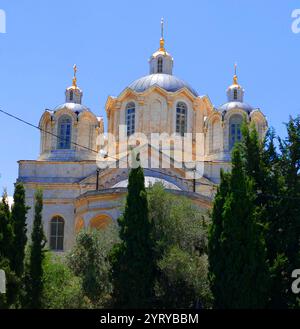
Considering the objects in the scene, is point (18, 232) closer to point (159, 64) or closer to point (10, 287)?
point (10, 287)

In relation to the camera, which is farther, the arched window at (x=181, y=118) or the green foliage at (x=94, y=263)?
the arched window at (x=181, y=118)

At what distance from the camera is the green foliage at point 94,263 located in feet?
83.8

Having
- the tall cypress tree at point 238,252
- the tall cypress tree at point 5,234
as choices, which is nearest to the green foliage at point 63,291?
the tall cypress tree at point 5,234

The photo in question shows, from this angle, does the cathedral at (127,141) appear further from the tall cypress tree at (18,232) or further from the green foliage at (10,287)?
the green foliage at (10,287)

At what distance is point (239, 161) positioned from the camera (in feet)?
81.2

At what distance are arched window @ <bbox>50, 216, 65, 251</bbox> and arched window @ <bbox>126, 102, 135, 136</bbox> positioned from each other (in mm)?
5852

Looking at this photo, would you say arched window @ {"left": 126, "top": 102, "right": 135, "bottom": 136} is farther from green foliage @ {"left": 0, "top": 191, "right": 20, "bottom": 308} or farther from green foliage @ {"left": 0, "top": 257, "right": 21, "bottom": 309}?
green foliage @ {"left": 0, "top": 257, "right": 21, "bottom": 309}

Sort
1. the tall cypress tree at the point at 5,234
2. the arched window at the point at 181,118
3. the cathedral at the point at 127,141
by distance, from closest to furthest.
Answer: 1. the tall cypress tree at the point at 5,234
2. the cathedral at the point at 127,141
3. the arched window at the point at 181,118

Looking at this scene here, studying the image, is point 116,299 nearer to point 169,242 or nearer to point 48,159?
point 169,242

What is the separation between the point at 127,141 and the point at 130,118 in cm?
148

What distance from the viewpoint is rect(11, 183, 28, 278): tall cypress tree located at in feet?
80.8

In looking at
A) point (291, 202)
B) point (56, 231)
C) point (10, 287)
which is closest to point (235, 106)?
point (56, 231)

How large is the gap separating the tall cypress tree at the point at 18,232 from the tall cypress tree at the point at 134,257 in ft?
8.83

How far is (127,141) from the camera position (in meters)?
43.1
